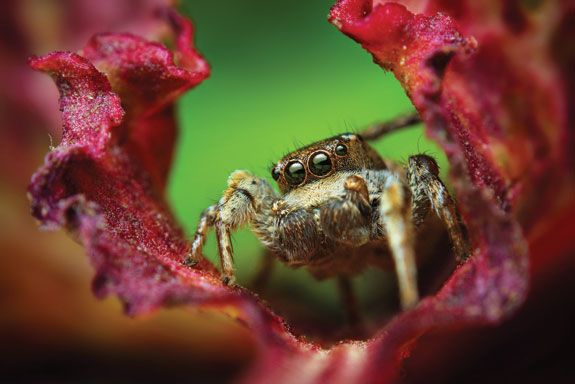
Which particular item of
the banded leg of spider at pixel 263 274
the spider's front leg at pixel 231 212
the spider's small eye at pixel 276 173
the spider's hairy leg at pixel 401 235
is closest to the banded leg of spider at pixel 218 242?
the spider's front leg at pixel 231 212

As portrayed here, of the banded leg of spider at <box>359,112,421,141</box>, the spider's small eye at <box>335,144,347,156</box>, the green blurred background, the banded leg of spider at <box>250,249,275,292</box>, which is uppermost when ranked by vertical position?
the green blurred background

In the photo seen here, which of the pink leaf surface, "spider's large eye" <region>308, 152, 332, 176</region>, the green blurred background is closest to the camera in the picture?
the pink leaf surface

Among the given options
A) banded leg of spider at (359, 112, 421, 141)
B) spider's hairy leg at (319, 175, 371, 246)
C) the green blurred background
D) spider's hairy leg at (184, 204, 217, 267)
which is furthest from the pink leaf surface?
the green blurred background

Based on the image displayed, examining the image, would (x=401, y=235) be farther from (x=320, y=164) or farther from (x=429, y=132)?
(x=320, y=164)

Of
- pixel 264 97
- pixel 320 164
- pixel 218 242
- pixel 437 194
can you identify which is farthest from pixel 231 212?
pixel 264 97

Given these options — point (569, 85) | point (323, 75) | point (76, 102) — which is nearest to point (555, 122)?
point (569, 85)

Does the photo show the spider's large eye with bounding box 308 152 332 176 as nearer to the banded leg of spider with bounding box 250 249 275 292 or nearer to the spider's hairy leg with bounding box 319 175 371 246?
the spider's hairy leg with bounding box 319 175 371 246
